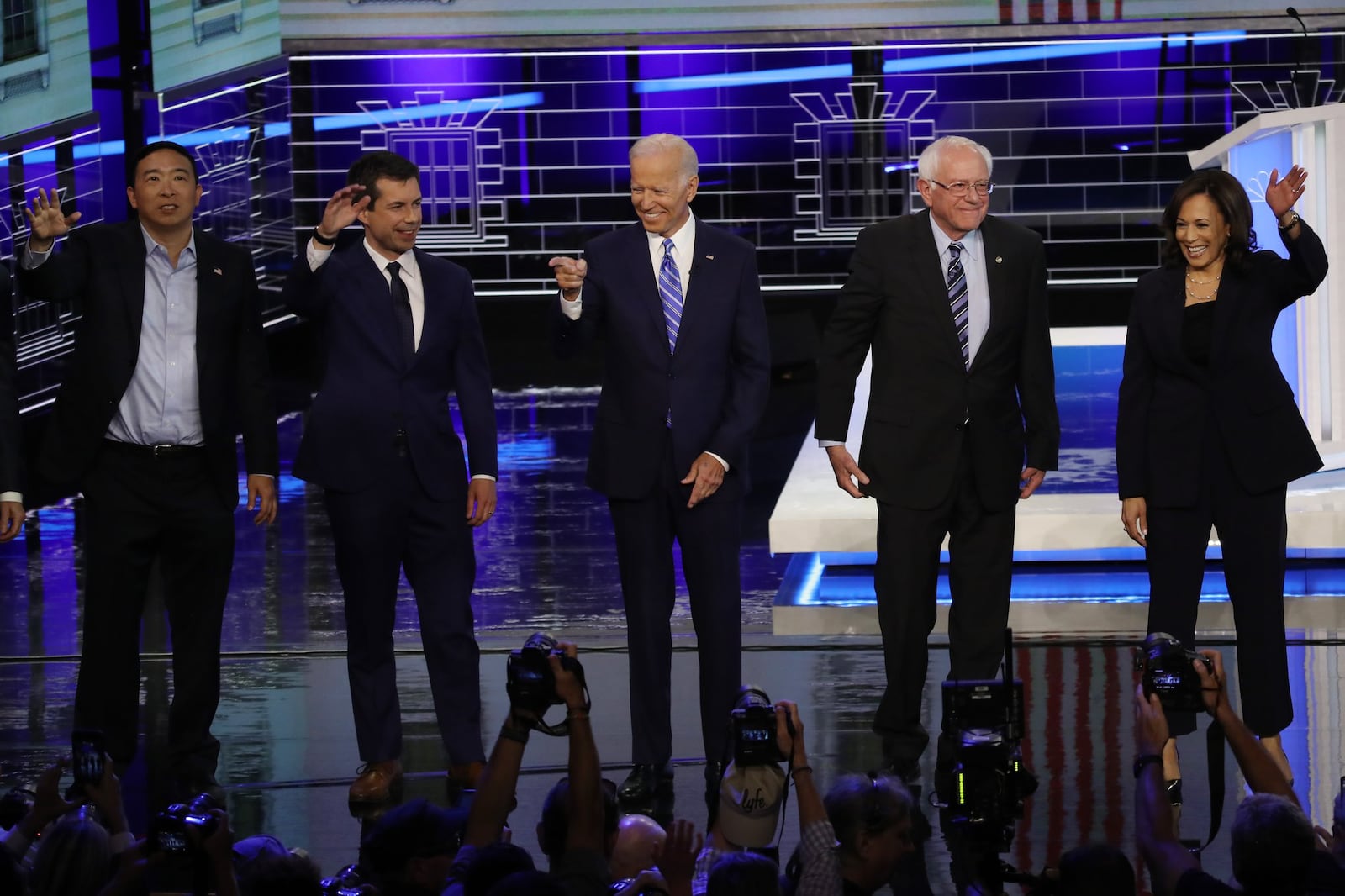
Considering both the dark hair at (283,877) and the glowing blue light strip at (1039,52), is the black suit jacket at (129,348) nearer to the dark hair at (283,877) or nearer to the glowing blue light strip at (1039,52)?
the dark hair at (283,877)

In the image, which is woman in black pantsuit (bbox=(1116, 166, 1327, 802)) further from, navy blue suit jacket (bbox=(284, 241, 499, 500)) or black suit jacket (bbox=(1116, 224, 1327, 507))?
navy blue suit jacket (bbox=(284, 241, 499, 500))

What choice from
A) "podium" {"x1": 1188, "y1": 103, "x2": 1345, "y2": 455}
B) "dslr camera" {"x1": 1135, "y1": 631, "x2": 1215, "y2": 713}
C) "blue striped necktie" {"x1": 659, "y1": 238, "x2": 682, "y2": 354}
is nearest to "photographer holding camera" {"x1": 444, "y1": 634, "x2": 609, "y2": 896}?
"dslr camera" {"x1": 1135, "y1": 631, "x2": 1215, "y2": 713}

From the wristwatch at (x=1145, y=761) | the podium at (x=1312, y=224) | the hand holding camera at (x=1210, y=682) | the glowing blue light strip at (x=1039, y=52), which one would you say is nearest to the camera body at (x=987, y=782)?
the wristwatch at (x=1145, y=761)

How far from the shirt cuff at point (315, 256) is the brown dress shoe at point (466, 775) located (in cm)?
95

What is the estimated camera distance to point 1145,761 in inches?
95.7

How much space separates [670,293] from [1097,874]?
1656mm

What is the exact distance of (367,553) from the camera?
3.30 m

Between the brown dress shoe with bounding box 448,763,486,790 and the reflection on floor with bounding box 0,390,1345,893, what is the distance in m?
0.03

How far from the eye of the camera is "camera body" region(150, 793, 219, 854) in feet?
6.72

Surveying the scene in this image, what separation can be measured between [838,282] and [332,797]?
709 centimetres

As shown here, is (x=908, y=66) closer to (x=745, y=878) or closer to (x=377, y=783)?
(x=377, y=783)

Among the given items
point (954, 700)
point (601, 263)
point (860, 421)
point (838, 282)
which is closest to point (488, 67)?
point (838, 282)

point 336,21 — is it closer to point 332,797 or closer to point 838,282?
point 838,282

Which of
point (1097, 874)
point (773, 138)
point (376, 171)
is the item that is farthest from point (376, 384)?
point (773, 138)
